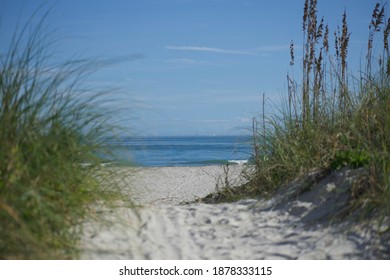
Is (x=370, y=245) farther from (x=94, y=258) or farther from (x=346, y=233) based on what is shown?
(x=94, y=258)

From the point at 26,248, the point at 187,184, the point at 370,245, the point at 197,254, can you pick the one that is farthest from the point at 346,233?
the point at 187,184

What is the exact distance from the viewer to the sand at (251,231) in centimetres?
312

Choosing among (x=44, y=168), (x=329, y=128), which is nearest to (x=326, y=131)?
(x=329, y=128)

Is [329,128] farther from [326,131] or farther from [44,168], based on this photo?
[44,168]

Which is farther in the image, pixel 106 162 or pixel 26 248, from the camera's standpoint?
pixel 106 162

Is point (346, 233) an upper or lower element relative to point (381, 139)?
lower

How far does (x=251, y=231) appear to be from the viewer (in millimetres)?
3607

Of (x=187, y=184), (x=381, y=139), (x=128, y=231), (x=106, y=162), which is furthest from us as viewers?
(x=187, y=184)

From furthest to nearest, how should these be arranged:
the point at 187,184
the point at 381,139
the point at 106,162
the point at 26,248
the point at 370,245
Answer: the point at 187,184 → the point at 381,139 → the point at 106,162 → the point at 370,245 → the point at 26,248

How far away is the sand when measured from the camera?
10.2 feet
